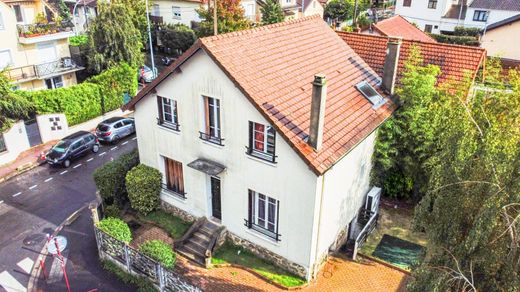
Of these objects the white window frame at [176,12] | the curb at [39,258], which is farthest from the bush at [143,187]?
the white window frame at [176,12]

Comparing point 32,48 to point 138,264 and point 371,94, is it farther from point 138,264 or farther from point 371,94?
point 371,94

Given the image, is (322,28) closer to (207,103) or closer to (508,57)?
(207,103)

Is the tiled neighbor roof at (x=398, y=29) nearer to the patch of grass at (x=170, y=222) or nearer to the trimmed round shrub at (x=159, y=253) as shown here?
the patch of grass at (x=170, y=222)

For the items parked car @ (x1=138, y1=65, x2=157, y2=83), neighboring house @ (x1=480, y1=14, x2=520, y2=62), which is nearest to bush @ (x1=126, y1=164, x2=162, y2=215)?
parked car @ (x1=138, y1=65, x2=157, y2=83)

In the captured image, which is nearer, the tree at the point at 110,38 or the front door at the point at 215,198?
the front door at the point at 215,198

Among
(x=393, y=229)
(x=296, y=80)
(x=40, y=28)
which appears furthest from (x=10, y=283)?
(x=40, y=28)

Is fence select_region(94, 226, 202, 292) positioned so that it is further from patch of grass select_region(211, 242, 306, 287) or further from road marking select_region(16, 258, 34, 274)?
road marking select_region(16, 258, 34, 274)

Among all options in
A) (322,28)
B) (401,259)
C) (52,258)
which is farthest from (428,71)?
(52,258)
